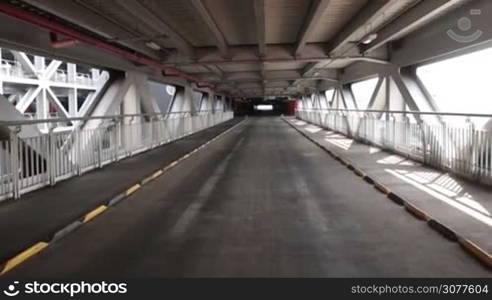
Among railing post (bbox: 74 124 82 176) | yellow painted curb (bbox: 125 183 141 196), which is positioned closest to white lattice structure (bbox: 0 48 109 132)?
railing post (bbox: 74 124 82 176)

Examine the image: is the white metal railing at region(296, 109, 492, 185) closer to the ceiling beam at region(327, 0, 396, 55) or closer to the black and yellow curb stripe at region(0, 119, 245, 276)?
the ceiling beam at region(327, 0, 396, 55)

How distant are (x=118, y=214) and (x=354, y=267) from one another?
388cm

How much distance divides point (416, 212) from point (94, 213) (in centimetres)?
482

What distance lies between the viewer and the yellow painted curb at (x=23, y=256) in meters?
4.50

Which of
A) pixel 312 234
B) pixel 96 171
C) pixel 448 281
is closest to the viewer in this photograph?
pixel 448 281

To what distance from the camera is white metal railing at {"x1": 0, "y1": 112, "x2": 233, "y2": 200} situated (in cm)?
775

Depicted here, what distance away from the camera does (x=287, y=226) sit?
6027mm

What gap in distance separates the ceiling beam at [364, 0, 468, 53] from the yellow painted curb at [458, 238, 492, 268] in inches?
235

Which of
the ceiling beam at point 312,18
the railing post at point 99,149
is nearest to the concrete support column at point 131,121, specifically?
the railing post at point 99,149

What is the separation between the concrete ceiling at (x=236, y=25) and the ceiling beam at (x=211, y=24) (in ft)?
0.08

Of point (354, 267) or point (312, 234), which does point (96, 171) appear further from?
point (354, 267)

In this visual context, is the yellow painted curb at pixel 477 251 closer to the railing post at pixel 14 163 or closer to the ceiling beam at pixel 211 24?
the ceiling beam at pixel 211 24

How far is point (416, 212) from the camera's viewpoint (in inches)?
260

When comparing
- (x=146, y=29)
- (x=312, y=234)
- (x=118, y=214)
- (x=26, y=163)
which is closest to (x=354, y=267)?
(x=312, y=234)
